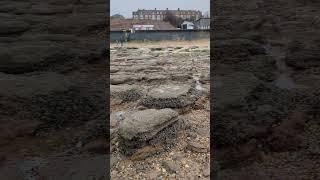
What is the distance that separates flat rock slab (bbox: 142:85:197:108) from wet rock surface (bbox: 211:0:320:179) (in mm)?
270

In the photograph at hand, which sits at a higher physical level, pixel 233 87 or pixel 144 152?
pixel 233 87

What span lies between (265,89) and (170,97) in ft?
1.37

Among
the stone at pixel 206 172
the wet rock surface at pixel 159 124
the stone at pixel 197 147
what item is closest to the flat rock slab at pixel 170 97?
the wet rock surface at pixel 159 124

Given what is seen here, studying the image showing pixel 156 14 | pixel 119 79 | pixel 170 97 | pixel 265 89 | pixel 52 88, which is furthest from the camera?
pixel 156 14

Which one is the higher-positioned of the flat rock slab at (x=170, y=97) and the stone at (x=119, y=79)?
the stone at (x=119, y=79)

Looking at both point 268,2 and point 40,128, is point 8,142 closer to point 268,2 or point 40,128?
point 40,128

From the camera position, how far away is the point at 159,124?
1.58m

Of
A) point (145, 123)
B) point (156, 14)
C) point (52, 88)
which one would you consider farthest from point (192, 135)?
point (156, 14)

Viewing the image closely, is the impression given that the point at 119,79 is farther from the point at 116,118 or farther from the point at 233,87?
the point at 233,87

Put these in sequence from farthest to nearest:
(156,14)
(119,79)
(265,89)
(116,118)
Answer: (156,14) < (119,79) < (116,118) < (265,89)

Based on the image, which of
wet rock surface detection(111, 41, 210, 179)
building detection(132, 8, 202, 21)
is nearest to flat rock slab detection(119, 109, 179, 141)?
wet rock surface detection(111, 41, 210, 179)

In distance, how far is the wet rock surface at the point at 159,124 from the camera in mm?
1474

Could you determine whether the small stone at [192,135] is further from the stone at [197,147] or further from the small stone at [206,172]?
the small stone at [206,172]

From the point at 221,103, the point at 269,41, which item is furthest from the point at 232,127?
the point at 269,41
